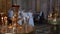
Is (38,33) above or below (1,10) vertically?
below

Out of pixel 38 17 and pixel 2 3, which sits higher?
pixel 2 3

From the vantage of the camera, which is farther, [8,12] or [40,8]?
[40,8]

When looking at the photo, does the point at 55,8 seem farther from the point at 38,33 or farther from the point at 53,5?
the point at 38,33

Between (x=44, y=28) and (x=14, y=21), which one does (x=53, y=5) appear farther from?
(x=14, y=21)

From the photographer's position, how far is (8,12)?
331 cm

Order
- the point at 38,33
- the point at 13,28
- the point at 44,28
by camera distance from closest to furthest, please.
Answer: the point at 13,28 → the point at 38,33 → the point at 44,28

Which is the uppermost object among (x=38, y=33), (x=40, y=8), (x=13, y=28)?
(x=40, y=8)

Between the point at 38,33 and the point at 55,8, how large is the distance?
0.91 m

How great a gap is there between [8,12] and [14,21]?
1499 millimetres

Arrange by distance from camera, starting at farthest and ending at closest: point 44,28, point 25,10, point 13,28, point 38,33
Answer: point 25,10, point 44,28, point 38,33, point 13,28

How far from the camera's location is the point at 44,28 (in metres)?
3.31

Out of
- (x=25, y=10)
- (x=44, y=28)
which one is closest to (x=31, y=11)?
(x=25, y=10)

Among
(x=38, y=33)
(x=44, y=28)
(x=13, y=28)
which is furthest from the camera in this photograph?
(x=44, y=28)

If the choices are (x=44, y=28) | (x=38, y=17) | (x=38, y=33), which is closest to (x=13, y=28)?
(x=38, y=33)
